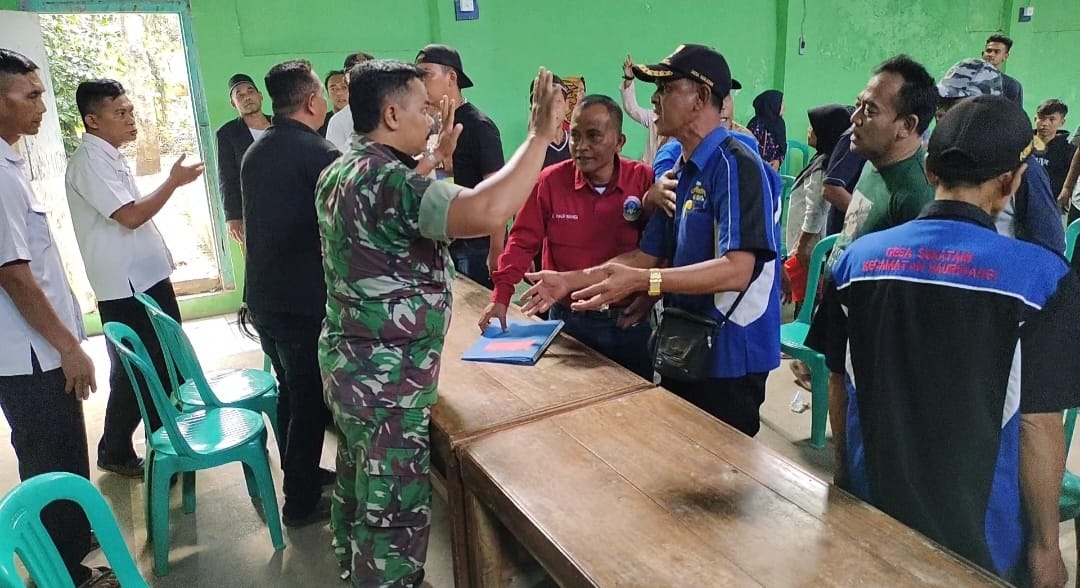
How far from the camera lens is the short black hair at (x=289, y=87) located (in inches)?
84.8

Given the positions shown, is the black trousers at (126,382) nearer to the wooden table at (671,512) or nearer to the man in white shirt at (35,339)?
the man in white shirt at (35,339)

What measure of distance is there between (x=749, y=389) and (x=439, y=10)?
415 centimetres

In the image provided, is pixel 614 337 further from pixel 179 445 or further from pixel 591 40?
pixel 591 40

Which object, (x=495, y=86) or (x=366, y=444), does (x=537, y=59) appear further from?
(x=366, y=444)

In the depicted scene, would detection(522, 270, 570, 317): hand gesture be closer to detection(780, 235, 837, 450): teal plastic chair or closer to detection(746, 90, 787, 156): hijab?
detection(780, 235, 837, 450): teal plastic chair

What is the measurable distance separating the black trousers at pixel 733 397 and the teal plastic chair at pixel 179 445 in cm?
137

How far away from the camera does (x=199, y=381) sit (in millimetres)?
2361

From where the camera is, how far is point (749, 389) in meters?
1.76

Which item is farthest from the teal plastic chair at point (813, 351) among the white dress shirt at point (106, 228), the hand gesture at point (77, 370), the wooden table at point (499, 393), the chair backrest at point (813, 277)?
the white dress shirt at point (106, 228)

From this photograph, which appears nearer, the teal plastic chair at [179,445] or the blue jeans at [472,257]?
the teal plastic chair at [179,445]

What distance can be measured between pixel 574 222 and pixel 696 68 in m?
0.64

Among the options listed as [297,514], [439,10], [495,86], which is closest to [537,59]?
[495,86]

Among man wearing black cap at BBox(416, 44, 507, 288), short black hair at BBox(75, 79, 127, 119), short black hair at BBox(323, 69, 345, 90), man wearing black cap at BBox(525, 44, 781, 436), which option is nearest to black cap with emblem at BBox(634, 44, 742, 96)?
man wearing black cap at BBox(525, 44, 781, 436)

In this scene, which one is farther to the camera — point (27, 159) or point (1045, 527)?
point (27, 159)
